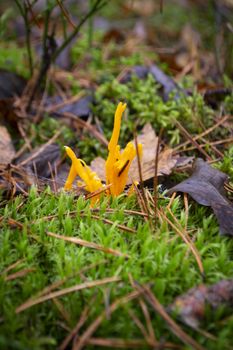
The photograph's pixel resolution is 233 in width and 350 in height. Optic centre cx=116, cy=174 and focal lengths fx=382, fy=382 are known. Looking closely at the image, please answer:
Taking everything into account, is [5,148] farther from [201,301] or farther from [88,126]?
[201,301]

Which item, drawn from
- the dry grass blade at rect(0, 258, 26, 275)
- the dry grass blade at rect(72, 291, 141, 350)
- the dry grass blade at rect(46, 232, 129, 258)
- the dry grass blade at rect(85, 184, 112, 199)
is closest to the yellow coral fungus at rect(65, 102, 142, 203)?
the dry grass blade at rect(85, 184, 112, 199)

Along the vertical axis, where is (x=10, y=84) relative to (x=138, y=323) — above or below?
above

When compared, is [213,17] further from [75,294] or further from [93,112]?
[75,294]

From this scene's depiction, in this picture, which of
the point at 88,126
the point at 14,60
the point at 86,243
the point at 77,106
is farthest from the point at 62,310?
the point at 14,60

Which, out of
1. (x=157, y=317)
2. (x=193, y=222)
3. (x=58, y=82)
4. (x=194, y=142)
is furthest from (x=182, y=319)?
(x=58, y=82)

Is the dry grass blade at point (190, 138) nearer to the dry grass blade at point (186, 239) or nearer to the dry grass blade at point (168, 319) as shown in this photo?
the dry grass blade at point (186, 239)

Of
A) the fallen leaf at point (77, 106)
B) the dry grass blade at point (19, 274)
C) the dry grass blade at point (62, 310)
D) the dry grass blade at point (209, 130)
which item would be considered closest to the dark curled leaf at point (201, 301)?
the dry grass blade at point (62, 310)

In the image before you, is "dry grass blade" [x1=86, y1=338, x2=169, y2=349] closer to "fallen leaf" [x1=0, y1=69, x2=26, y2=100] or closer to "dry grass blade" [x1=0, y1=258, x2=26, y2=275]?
"dry grass blade" [x1=0, y1=258, x2=26, y2=275]
